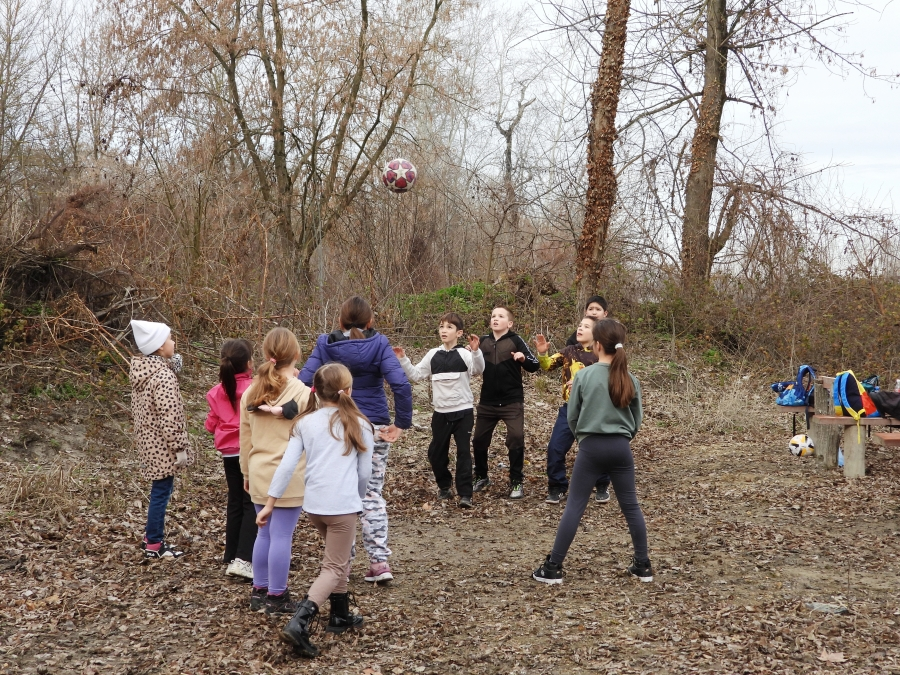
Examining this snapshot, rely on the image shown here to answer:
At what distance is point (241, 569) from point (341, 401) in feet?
5.60

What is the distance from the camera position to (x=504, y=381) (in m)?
7.59

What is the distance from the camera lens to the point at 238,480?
17.6 feet

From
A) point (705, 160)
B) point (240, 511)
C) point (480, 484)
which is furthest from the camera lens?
point (705, 160)

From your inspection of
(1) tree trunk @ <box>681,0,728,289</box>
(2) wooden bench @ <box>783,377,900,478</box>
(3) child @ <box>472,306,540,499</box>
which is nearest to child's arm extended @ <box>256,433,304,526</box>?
(3) child @ <box>472,306,540,499</box>

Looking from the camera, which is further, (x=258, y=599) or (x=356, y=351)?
(x=356, y=351)

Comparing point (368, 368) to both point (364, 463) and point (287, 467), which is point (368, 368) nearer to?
point (364, 463)

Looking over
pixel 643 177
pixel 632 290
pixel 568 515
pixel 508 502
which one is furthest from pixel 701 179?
pixel 568 515

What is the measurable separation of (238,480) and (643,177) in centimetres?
1313

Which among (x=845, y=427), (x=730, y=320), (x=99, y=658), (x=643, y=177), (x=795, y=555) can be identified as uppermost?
(x=643, y=177)

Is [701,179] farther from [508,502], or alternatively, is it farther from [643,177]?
[508,502]

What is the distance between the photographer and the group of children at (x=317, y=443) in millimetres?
4375

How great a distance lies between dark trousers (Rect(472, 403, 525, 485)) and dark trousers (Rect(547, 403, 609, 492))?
29 cm

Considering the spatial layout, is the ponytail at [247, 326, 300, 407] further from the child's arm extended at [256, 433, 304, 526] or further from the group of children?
the child's arm extended at [256, 433, 304, 526]

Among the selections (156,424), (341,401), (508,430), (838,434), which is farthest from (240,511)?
(838,434)
